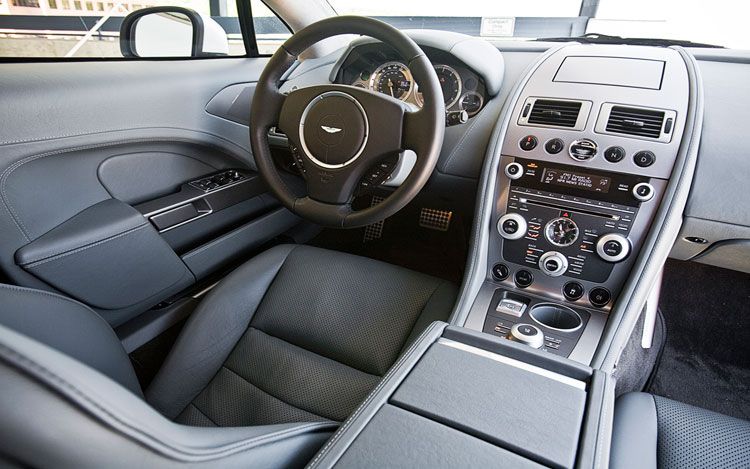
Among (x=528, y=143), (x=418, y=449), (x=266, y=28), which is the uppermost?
(x=266, y=28)

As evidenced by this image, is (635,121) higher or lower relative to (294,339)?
higher

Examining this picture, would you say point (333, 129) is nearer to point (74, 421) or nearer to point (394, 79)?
point (394, 79)

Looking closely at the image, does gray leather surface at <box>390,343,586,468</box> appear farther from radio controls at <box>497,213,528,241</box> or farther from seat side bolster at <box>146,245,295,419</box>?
seat side bolster at <box>146,245,295,419</box>

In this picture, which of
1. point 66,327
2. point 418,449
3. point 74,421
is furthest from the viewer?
point 66,327

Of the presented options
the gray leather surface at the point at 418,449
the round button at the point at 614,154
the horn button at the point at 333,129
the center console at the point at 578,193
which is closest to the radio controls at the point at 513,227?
the center console at the point at 578,193

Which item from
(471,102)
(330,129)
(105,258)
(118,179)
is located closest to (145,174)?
(118,179)

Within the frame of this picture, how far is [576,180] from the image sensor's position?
116 centimetres

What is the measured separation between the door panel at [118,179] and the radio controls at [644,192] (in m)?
1.11

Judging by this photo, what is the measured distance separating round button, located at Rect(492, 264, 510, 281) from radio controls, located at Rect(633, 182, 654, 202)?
34 centimetres

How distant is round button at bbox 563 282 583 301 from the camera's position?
115cm

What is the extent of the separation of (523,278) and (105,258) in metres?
1.03

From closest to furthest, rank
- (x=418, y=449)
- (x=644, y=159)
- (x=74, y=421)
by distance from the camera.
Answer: (x=74, y=421)
(x=418, y=449)
(x=644, y=159)

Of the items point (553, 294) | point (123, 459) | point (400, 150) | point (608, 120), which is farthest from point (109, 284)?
point (608, 120)

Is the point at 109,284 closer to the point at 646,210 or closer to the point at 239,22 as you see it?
the point at 239,22
